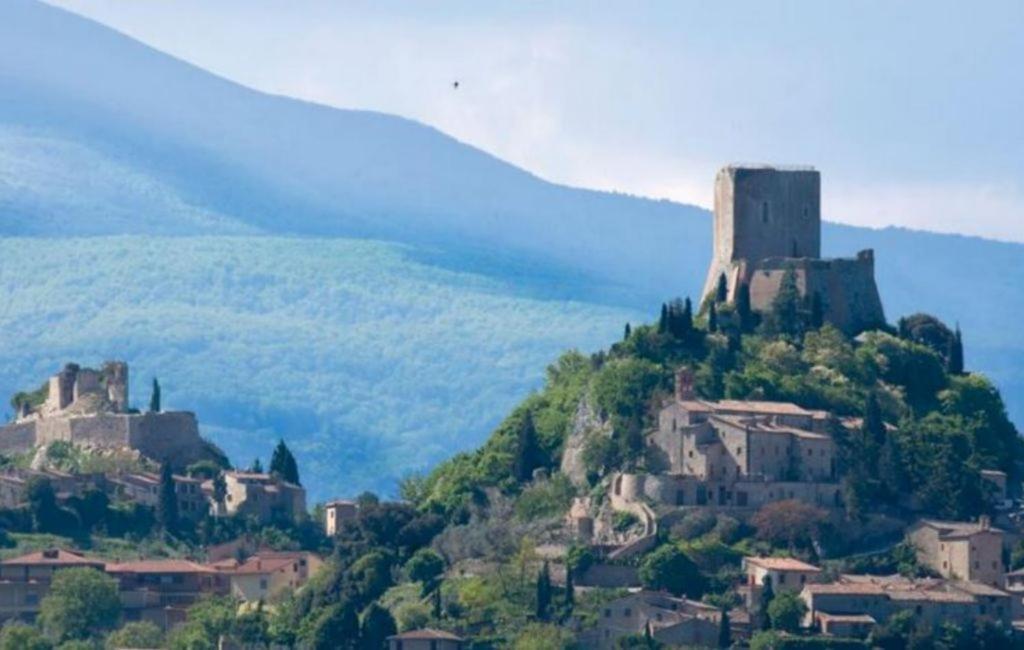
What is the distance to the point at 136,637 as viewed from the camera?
12106 cm

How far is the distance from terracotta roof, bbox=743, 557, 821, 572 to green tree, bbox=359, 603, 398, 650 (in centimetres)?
886

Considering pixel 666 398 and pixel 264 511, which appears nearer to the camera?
pixel 666 398

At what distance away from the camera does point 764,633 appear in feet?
379

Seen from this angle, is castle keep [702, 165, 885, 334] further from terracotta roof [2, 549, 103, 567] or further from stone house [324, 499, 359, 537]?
terracotta roof [2, 549, 103, 567]

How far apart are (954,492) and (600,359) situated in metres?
12.2

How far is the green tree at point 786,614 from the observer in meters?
116

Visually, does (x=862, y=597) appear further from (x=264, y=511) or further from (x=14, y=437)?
(x=14, y=437)

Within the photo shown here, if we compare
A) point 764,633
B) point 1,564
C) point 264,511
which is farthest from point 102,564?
point 764,633

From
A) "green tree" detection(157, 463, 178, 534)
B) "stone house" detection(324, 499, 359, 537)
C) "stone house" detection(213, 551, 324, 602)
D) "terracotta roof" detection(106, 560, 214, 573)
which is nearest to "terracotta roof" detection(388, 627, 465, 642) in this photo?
"stone house" detection(213, 551, 324, 602)

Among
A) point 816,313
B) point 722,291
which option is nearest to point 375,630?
point 816,313

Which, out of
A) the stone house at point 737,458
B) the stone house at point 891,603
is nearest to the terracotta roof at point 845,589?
the stone house at point 891,603

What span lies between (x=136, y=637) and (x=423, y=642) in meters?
8.54

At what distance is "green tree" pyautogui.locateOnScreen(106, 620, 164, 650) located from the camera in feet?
395

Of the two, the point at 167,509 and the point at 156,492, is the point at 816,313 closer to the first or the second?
the point at 167,509
